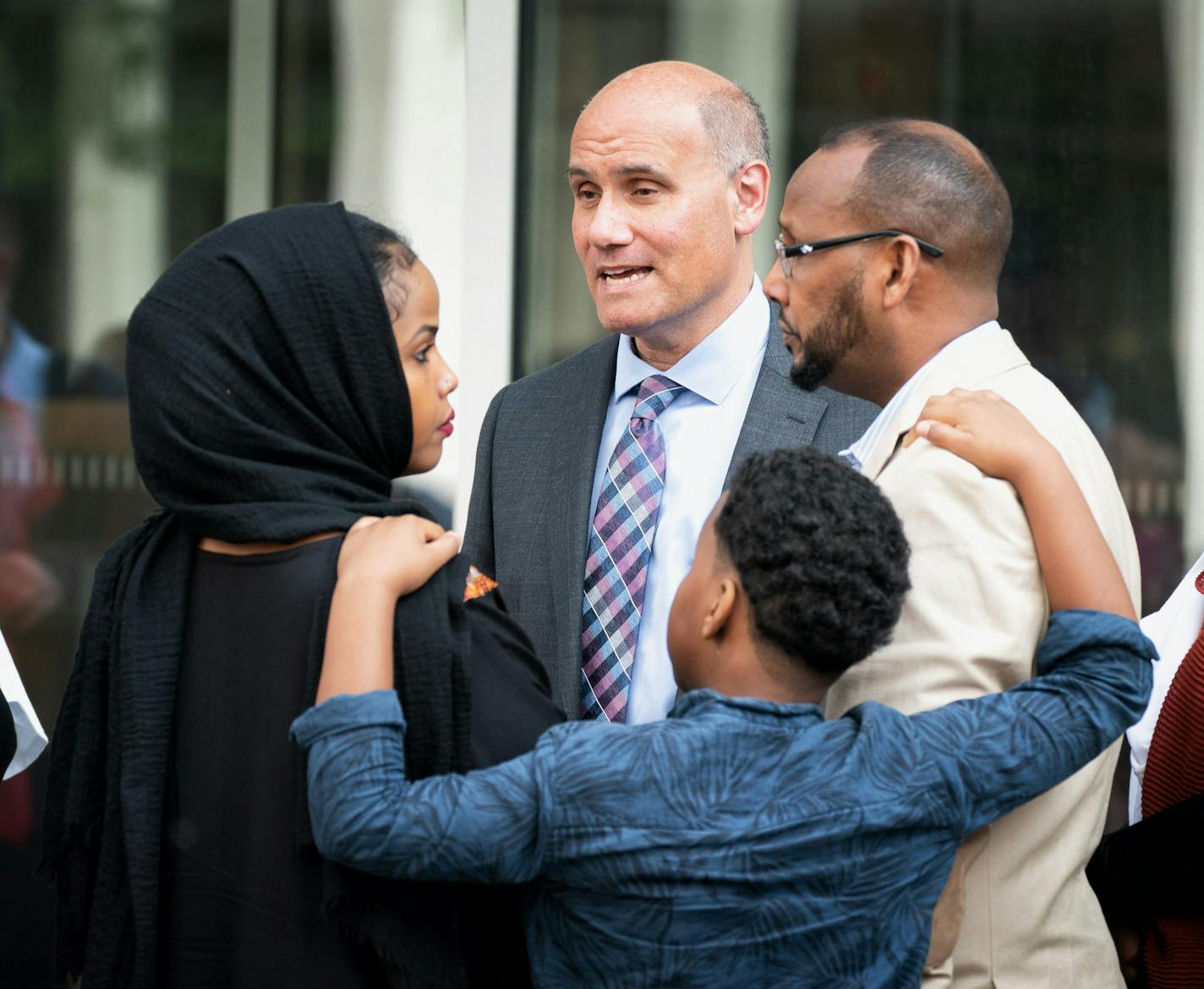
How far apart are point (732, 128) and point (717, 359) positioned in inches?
18.8

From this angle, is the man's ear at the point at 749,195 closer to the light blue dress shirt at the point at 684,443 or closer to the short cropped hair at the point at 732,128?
the short cropped hair at the point at 732,128

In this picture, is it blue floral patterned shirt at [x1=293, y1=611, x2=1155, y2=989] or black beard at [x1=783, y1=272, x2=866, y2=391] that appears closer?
blue floral patterned shirt at [x1=293, y1=611, x2=1155, y2=989]

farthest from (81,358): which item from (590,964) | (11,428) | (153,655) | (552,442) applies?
(590,964)

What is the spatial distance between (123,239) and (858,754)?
12.8 feet

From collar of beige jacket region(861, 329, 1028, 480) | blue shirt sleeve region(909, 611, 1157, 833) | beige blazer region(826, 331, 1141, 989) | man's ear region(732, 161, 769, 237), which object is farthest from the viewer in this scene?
man's ear region(732, 161, 769, 237)

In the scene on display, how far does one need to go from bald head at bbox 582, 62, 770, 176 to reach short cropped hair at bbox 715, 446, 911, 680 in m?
1.35

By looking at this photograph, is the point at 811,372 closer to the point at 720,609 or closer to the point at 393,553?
the point at 720,609

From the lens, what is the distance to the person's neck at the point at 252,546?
1.71 metres

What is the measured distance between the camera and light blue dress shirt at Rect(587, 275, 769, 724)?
8.54ft

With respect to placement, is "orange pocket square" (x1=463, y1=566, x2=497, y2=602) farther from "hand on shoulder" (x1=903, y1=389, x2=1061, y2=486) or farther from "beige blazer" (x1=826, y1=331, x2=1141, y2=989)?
"hand on shoulder" (x1=903, y1=389, x2=1061, y2=486)

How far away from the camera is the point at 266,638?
1703 millimetres

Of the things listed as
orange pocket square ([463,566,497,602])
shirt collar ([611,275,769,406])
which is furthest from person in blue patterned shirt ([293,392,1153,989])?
shirt collar ([611,275,769,406])

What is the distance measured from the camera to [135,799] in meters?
1.71

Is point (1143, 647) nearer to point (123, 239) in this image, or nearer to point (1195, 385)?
point (1195, 385)
